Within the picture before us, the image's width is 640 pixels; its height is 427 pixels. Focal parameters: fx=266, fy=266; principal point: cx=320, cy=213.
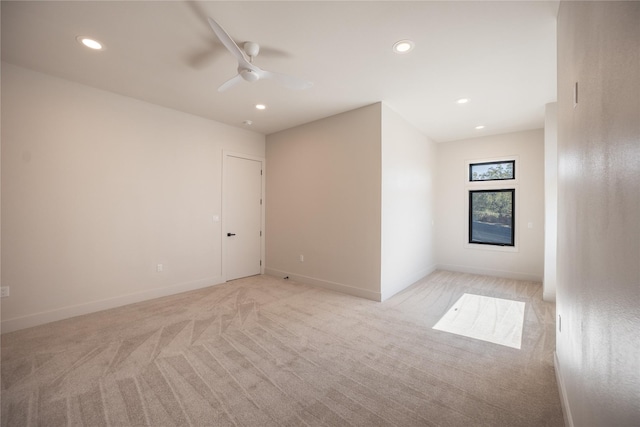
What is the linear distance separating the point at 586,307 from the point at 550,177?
3.53 metres

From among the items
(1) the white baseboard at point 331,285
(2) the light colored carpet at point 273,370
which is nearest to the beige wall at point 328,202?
(1) the white baseboard at point 331,285

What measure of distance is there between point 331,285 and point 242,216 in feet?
7.40

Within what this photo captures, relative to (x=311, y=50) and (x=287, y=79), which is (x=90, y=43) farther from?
(x=311, y=50)

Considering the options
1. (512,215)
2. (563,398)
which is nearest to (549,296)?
(512,215)

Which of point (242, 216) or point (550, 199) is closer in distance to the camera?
point (550, 199)

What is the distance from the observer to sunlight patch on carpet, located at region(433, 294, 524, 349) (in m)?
2.92

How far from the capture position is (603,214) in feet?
3.53

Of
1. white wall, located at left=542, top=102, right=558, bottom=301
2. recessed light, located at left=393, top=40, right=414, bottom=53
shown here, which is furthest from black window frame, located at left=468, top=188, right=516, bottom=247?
recessed light, located at left=393, top=40, right=414, bottom=53

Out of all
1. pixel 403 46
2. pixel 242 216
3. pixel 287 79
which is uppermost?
pixel 403 46

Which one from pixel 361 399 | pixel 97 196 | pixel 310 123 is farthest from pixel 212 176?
pixel 361 399

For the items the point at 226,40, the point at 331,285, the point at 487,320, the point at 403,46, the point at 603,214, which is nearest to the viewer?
the point at 603,214

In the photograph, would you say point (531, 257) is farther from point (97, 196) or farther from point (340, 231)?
point (97, 196)

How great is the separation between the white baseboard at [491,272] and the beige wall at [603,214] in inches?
165

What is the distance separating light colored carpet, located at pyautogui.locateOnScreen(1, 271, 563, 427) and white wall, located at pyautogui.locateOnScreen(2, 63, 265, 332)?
1.59ft
